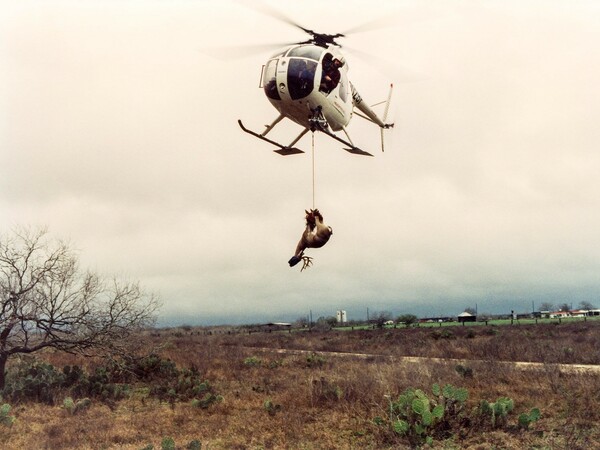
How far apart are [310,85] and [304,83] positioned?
0.14 meters

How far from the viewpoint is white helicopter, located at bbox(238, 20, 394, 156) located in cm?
947

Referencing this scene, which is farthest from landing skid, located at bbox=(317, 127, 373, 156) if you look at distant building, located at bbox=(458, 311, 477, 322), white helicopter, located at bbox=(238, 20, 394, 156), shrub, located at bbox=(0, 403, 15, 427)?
distant building, located at bbox=(458, 311, 477, 322)

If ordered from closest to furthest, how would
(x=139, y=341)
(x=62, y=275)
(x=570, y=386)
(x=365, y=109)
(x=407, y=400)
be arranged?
1. (x=407, y=400)
2. (x=570, y=386)
3. (x=365, y=109)
4. (x=62, y=275)
5. (x=139, y=341)

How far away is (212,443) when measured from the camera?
36.1ft

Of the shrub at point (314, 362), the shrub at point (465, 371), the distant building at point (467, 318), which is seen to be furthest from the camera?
the distant building at point (467, 318)

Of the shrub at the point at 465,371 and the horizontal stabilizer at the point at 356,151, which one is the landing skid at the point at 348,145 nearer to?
the horizontal stabilizer at the point at 356,151

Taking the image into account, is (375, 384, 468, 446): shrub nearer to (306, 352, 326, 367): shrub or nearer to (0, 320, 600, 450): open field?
(0, 320, 600, 450): open field

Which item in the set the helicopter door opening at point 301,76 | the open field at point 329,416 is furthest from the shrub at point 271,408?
the helicopter door opening at point 301,76

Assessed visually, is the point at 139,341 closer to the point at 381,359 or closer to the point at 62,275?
the point at 62,275

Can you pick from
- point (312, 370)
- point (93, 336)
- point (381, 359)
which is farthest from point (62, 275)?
point (381, 359)

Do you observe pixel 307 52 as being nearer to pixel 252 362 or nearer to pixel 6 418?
pixel 6 418

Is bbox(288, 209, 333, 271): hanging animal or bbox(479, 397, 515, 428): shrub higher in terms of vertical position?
bbox(288, 209, 333, 271): hanging animal

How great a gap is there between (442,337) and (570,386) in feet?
87.8

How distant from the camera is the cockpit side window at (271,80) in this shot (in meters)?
9.73
